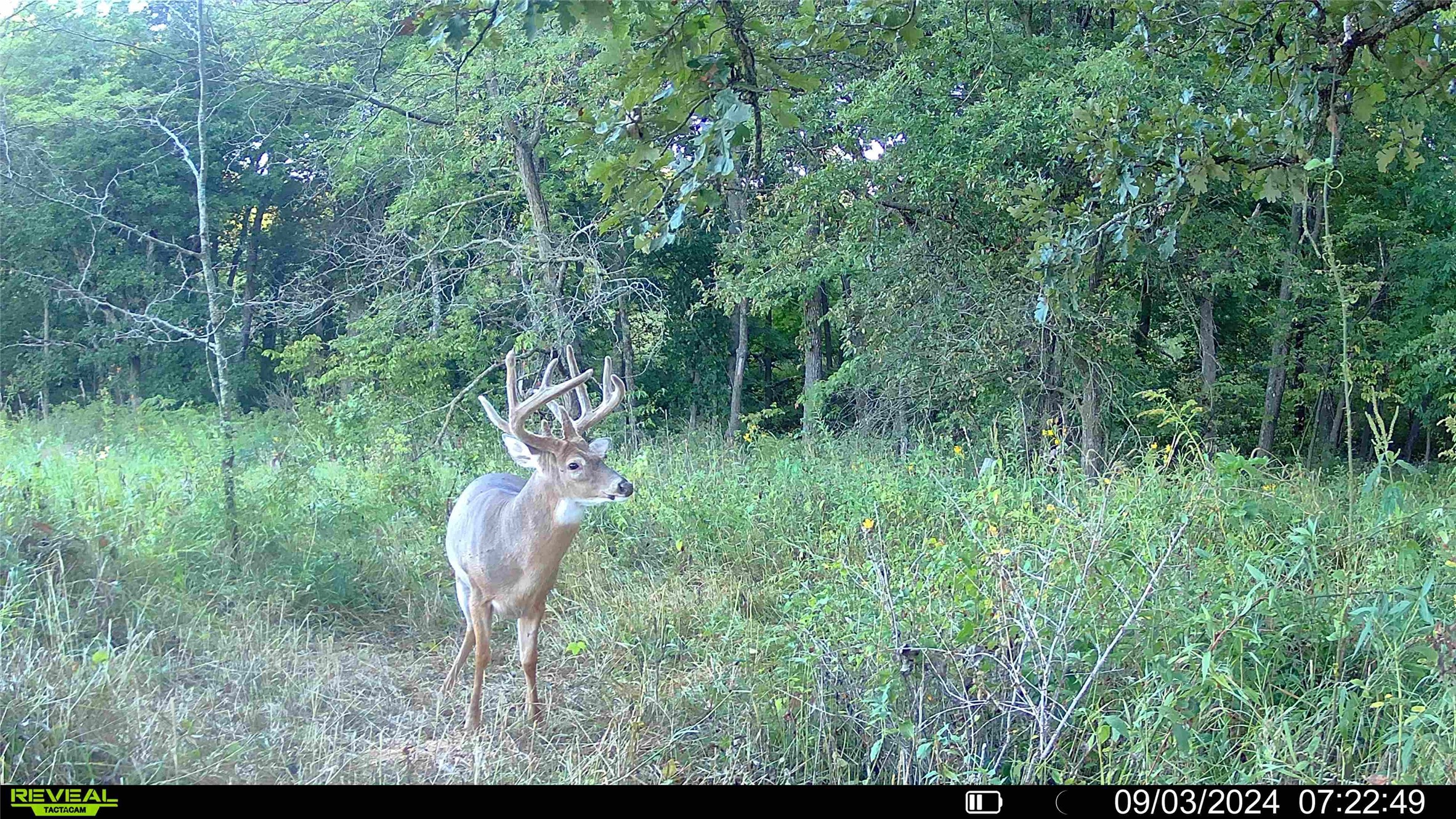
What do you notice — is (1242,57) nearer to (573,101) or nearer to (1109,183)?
(1109,183)

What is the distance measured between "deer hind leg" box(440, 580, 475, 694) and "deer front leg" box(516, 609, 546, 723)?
0.92 feet

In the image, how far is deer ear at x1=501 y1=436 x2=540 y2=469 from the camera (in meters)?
5.23

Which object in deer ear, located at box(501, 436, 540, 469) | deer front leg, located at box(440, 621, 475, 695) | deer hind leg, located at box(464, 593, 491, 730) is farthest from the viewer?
deer ear, located at box(501, 436, 540, 469)

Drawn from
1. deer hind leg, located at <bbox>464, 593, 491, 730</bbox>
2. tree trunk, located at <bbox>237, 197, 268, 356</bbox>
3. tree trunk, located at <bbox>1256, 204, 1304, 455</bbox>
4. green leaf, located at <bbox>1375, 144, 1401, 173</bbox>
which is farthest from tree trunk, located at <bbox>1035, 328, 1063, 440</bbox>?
tree trunk, located at <bbox>237, 197, 268, 356</bbox>

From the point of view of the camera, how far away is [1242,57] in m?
4.78

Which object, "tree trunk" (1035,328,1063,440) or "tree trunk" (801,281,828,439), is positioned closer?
"tree trunk" (1035,328,1063,440)

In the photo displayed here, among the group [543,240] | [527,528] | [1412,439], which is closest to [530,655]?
[527,528]

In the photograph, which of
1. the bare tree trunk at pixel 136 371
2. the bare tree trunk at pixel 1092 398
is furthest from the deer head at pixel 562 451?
the bare tree trunk at pixel 136 371

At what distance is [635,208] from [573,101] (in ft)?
28.0

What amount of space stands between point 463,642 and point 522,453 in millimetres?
999

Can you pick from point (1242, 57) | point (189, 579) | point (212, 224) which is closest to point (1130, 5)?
point (1242, 57)

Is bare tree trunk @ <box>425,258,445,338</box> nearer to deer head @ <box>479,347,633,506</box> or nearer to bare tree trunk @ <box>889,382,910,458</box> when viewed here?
bare tree trunk @ <box>889,382,910,458</box>
